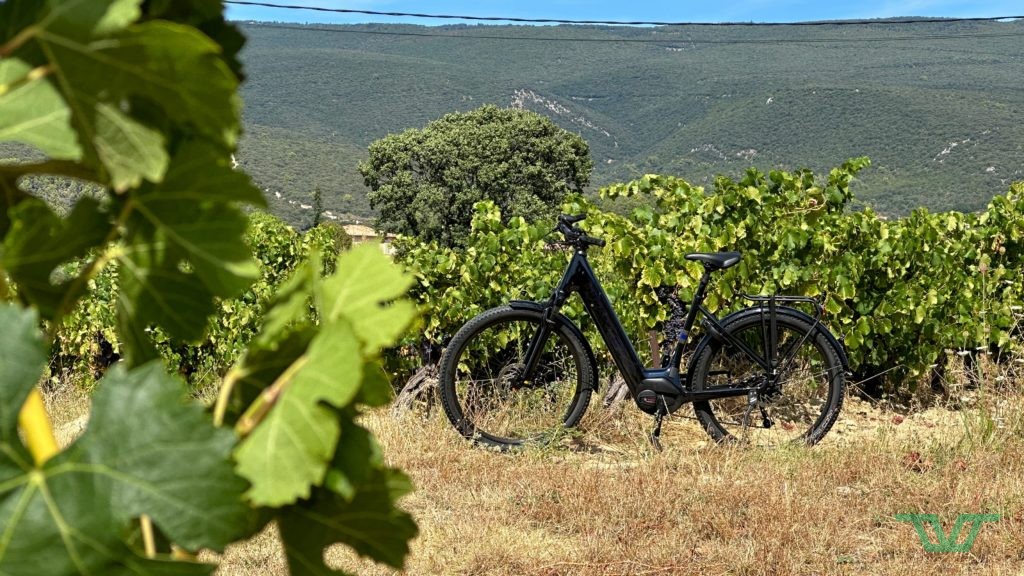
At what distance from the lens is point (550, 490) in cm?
400

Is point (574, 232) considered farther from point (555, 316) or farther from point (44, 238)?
point (44, 238)

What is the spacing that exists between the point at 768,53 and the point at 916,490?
146698 millimetres

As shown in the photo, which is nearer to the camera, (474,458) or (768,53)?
(474,458)

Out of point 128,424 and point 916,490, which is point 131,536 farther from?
point 916,490

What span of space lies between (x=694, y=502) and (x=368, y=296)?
11.7 ft

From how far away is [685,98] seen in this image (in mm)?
131625

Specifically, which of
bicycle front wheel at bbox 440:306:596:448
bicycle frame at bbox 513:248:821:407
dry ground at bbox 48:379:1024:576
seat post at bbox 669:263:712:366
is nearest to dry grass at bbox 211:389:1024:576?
dry ground at bbox 48:379:1024:576

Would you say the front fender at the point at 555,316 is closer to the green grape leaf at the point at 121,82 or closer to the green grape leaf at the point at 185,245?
the green grape leaf at the point at 185,245

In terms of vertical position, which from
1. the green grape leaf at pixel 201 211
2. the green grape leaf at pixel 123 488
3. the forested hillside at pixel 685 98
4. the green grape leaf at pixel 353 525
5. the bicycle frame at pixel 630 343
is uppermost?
the green grape leaf at pixel 201 211

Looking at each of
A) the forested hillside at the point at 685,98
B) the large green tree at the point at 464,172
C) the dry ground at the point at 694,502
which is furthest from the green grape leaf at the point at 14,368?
the forested hillside at the point at 685,98

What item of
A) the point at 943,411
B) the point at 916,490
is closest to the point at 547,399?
the point at 916,490

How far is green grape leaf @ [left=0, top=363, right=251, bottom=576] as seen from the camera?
0.37m

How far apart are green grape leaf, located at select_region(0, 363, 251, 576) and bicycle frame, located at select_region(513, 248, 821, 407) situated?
13.6 feet

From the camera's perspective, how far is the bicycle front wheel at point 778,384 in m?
4.70
